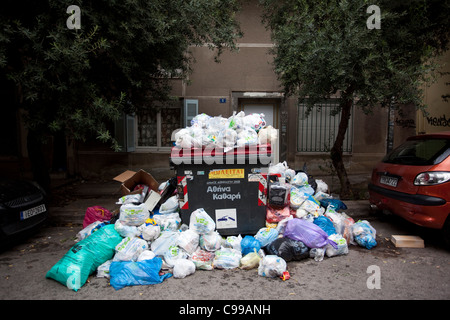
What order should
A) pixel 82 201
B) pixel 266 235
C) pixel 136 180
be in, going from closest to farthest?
Result: pixel 266 235, pixel 136 180, pixel 82 201

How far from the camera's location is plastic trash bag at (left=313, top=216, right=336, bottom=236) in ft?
13.3

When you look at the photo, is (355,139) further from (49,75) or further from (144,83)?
(49,75)

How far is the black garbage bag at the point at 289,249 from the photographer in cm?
360

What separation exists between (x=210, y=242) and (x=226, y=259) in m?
0.28

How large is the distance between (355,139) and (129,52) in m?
6.94

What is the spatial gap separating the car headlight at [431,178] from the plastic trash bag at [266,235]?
6.30ft

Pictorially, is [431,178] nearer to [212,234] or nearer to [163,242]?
[212,234]

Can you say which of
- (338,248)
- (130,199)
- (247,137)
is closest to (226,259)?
(338,248)

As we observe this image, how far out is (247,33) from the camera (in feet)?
29.1

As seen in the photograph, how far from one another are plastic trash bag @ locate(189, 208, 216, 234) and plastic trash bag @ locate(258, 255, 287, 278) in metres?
0.74

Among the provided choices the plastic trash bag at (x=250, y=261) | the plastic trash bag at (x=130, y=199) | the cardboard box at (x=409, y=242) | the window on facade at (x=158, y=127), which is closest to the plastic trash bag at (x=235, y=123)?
the plastic trash bag at (x=250, y=261)

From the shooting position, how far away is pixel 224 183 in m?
3.97

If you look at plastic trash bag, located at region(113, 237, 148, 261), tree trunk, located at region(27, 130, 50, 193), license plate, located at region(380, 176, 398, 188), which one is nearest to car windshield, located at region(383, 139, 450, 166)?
license plate, located at region(380, 176, 398, 188)
